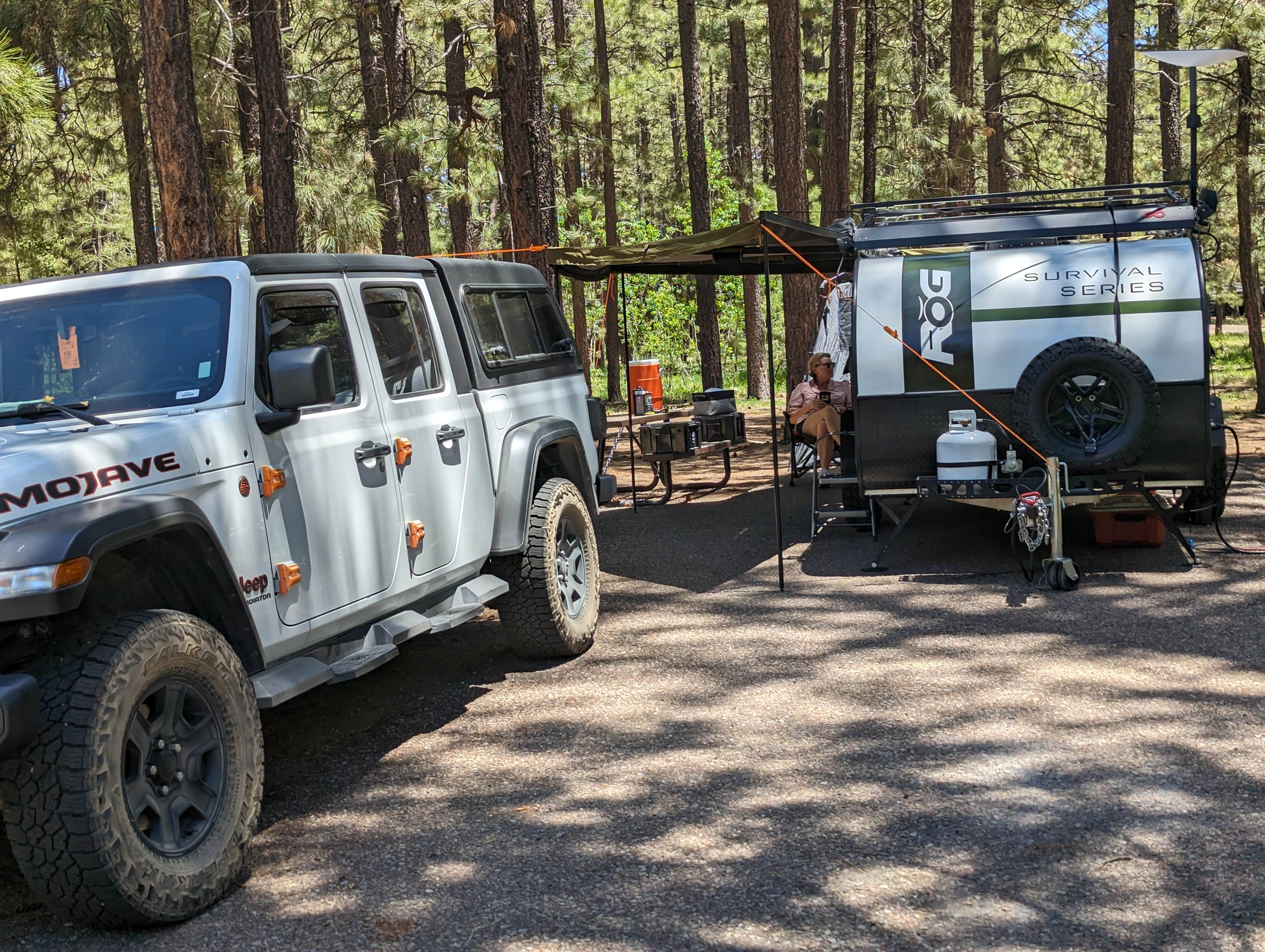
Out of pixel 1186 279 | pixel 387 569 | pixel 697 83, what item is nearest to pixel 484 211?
pixel 697 83

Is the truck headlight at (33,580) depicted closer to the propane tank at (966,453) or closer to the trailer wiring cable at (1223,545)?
the propane tank at (966,453)

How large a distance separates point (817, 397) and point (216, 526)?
748 centimetres

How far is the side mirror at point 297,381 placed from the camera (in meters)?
4.33

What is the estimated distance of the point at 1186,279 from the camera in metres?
8.45

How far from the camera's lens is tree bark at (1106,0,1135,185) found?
1472 centimetres

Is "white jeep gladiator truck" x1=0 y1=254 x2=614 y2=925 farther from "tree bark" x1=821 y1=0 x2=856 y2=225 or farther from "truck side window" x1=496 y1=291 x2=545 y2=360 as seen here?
"tree bark" x1=821 y1=0 x2=856 y2=225

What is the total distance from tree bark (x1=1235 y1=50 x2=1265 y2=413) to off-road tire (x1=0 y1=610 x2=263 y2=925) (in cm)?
1558

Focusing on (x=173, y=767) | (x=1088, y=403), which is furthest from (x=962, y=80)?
(x=173, y=767)

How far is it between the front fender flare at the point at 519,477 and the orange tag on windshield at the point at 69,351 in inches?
84.4

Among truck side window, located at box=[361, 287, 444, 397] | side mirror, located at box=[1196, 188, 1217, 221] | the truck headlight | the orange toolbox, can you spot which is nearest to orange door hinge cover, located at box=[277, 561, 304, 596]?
the truck headlight

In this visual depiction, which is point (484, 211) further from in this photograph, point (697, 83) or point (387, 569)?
point (387, 569)

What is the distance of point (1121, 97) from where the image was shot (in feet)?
48.5

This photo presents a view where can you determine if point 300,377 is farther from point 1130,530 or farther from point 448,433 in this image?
point 1130,530

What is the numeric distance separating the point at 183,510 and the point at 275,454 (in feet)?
2.12
